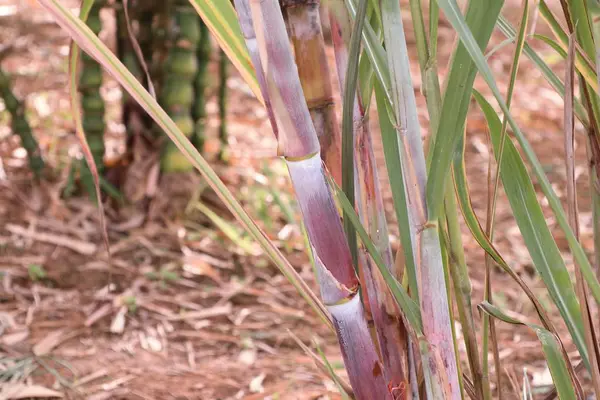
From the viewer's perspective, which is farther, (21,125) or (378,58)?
(21,125)

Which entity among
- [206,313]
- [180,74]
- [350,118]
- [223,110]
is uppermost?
[350,118]

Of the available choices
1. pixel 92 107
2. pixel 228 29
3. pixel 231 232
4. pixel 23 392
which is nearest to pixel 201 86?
pixel 92 107

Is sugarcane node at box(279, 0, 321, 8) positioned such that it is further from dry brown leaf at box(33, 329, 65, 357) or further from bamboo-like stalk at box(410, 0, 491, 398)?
dry brown leaf at box(33, 329, 65, 357)

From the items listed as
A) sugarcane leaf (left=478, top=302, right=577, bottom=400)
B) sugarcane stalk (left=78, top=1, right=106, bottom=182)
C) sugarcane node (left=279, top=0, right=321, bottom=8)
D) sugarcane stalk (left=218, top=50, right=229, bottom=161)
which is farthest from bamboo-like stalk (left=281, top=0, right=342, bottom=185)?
sugarcane stalk (left=218, top=50, right=229, bottom=161)

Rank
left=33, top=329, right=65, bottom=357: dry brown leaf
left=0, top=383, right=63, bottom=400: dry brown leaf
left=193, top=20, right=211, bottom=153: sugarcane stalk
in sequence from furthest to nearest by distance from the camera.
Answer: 1. left=193, top=20, right=211, bottom=153: sugarcane stalk
2. left=33, top=329, right=65, bottom=357: dry brown leaf
3. left=0, top=383, right=63, bottom=400: dry brown leaf

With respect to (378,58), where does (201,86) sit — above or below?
below

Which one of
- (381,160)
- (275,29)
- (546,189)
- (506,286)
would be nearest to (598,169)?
(546,189)

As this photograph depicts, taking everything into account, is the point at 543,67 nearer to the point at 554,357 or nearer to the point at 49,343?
the point at 554,357

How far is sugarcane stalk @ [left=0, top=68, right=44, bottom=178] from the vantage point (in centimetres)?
133

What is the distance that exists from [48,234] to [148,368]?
0.44 meters

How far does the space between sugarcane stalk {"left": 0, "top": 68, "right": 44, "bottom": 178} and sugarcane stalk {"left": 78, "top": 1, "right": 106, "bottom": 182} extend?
97mm

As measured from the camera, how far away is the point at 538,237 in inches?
18.3

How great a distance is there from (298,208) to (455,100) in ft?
1.77

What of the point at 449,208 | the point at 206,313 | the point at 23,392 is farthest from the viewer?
the point at 206,313
